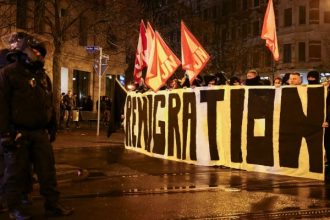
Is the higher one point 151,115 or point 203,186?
point 151,115

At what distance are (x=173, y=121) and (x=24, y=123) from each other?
692cm

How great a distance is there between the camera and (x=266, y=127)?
Answer: 10891 millimetres

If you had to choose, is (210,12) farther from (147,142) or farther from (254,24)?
(147,142)

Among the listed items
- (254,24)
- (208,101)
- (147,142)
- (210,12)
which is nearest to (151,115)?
(147,142)

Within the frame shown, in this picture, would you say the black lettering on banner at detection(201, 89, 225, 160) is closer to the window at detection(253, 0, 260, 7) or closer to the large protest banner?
the large protest banner

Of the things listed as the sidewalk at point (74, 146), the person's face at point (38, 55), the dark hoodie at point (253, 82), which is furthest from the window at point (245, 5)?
the person's face at point (38, 55)

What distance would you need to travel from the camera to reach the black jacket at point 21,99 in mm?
6246

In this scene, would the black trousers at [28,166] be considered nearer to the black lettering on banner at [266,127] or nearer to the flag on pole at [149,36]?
the black lettering on banner at [266,127]

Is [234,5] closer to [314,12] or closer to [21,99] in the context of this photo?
[314,12]

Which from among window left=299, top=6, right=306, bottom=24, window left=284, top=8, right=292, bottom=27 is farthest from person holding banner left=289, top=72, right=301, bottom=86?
window left=284, top=8, right=292, bottom=27

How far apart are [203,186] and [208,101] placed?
124 inches

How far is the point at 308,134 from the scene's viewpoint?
33.4 feet

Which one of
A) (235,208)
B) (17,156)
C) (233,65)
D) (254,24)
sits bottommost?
(235,208)

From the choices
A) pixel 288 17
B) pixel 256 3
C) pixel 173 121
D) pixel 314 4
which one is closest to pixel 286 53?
pixel 288 17
